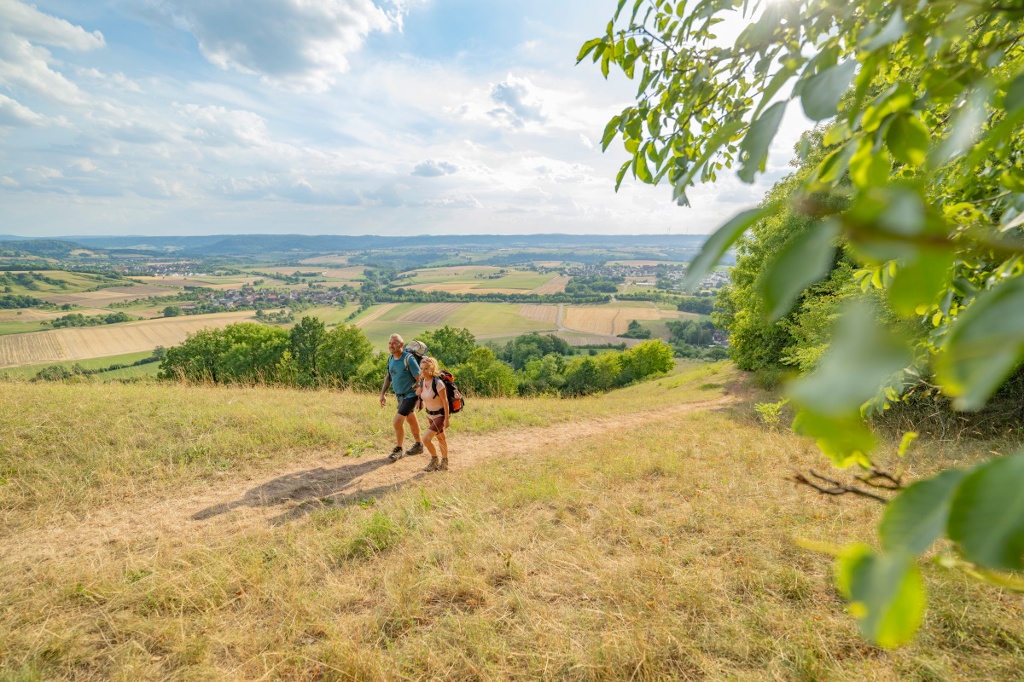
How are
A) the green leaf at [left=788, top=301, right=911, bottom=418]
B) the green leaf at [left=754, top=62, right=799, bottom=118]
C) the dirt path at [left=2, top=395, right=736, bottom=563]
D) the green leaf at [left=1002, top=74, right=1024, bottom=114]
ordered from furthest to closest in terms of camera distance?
1. the dirt path at [left=2, top=395, right=736, bottom=563]
2. the green leaf at [left=754, top=62, right=799, bottom=118]
3. the green leaf at [left=1002, top=74, right=1024, bottom=114]
4. the green leaf at [left=788, top=301, right=911, bottom=418]

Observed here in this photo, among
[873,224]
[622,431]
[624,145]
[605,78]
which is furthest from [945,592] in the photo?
[622,431]

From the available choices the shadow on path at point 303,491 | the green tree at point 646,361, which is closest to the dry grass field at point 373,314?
the green tree at point 646,361

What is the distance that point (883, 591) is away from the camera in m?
0.43

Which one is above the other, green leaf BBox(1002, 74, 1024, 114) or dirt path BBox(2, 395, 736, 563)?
green leaf BBox(1002, 74, 1024, 114)

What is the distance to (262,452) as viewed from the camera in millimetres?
8047

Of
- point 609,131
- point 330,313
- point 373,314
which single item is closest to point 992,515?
point 609,131

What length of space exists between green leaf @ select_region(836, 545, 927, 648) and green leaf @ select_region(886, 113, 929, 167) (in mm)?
614

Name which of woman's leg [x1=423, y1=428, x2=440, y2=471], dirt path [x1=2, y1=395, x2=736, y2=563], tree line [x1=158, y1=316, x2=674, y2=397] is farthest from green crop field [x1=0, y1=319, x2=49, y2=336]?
woman's leg [x1=423, y1=428, x2=440, y2=471]

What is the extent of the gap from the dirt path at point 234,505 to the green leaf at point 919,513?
6.40 meters

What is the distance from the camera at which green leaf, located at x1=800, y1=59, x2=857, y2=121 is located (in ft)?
2.93

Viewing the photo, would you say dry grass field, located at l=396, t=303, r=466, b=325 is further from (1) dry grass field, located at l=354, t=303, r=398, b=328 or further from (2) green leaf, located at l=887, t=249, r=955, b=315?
(2) green leaf, located at l=887, t=249, r=955, b=315

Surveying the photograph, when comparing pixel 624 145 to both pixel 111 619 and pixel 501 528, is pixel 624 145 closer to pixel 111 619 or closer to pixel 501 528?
pixel 501 528

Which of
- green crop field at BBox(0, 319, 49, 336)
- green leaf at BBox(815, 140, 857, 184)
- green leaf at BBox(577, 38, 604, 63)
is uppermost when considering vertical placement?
green leaf at BBox(577, 38, 604, 63)

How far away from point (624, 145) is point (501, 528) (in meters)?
4.16
